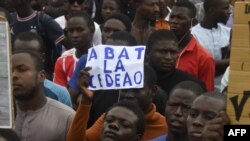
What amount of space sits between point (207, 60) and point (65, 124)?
7.64 ft

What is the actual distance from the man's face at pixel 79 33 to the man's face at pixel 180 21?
2.73ft

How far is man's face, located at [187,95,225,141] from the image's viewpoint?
242 inches

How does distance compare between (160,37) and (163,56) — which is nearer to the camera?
(163,56)

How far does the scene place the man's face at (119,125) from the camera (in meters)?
6.68

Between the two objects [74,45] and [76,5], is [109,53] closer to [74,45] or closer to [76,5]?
[74,45]

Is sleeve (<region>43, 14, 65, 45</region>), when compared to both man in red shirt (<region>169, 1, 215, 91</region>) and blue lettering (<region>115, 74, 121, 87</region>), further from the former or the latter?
blue lettering (<region>115, 74, 121, 87</region>)

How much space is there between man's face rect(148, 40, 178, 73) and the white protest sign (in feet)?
2.90

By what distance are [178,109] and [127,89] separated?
0.58m

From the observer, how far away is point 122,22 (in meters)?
9.77

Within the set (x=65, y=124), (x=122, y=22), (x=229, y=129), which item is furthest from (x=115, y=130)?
(x=122, y=22)

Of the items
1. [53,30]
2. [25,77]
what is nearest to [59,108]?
[25,77]

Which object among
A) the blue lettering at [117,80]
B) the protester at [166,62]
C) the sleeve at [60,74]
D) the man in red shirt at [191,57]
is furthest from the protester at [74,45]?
the blue lettering at [117,80]

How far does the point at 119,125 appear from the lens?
6.75 m

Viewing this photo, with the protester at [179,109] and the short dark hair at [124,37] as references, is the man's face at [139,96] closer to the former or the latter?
the protester at [179,109]
